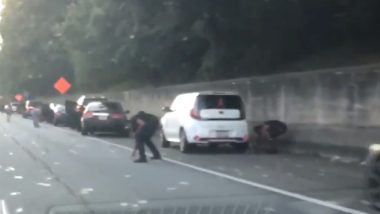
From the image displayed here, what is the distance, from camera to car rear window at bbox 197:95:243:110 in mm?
21312

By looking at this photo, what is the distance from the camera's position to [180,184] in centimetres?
1377

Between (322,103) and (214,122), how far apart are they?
296 centimetres

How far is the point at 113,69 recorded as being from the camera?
45.9 meters

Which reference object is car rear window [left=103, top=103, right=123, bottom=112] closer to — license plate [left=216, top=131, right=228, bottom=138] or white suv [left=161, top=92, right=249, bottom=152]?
white suv [left=161, top=92, right=249, bottom=152]

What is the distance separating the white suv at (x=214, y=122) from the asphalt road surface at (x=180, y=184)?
1.59 ft

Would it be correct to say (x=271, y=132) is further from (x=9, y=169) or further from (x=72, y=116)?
(x=72, y=116)

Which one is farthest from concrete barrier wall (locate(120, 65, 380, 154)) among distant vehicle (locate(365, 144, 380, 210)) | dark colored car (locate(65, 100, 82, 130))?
dark colored car (locate(65, 100, 82, 130))

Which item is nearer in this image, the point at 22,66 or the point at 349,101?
the point at 349,101

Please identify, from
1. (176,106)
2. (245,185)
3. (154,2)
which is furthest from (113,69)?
(245,185)

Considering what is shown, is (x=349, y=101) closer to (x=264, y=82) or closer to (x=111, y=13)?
(x=264, y=82)

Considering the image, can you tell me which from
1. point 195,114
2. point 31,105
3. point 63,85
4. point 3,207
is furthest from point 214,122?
point 63,85

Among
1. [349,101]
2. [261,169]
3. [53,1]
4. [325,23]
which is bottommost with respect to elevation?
[261,169]

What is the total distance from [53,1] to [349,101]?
54.8 m

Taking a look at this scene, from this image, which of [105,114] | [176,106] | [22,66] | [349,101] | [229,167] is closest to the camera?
[229,167]
